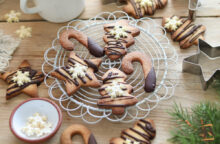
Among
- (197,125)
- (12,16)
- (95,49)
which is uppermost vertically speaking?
(12,16)

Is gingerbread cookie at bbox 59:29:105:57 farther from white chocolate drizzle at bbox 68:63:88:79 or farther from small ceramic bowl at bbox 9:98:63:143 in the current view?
small ceramic bowl at bbox 9:98:63:143

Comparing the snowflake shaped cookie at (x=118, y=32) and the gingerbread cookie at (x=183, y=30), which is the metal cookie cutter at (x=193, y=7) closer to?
the gingerbread cookie at (x=183, y=30)

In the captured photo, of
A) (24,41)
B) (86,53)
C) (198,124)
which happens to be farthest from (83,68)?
(198,124)

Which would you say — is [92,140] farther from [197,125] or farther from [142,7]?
[142,7]

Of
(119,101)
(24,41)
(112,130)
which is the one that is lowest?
(112,130)

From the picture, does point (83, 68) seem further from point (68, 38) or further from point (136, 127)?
point (136, 127)

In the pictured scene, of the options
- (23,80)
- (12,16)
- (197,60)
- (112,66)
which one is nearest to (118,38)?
(112,66)

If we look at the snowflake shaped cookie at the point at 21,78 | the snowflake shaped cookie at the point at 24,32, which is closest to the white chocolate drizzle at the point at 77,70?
the snowflake shaped cookie at the point at 21,78
